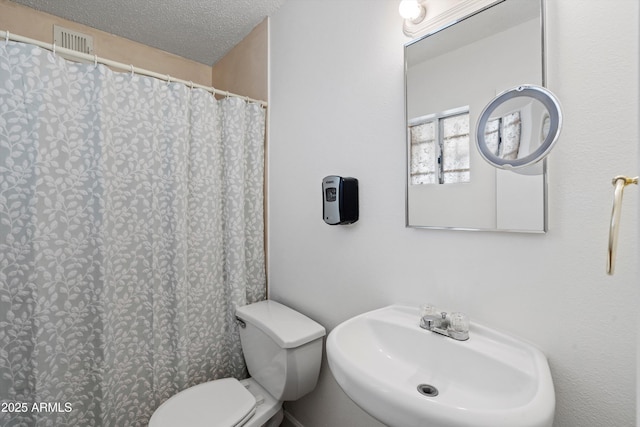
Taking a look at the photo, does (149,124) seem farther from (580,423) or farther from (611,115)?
(580,423)

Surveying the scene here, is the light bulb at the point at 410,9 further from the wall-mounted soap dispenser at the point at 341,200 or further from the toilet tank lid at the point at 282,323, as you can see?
the toilet tank lid at the point at 282,323

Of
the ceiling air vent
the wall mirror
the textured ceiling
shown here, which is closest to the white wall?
the wall mirror

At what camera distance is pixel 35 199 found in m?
1.07

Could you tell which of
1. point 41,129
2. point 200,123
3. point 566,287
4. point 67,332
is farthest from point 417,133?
point 67,332

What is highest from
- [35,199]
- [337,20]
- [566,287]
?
[337,20]

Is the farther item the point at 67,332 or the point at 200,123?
the point at 200,123

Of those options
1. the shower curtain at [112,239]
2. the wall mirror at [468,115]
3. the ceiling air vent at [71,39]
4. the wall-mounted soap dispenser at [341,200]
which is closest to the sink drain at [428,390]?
the wall mirror at [468,115]

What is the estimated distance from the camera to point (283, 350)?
1229mm

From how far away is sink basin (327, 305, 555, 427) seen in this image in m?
0.54

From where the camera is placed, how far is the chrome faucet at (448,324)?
0.83 m

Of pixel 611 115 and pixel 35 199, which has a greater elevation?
pixel 611 115

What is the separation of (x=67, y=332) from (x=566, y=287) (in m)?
1.73

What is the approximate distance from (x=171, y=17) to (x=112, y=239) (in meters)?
1.36

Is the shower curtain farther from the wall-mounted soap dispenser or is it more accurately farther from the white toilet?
the wall-mounted soap dispenser
